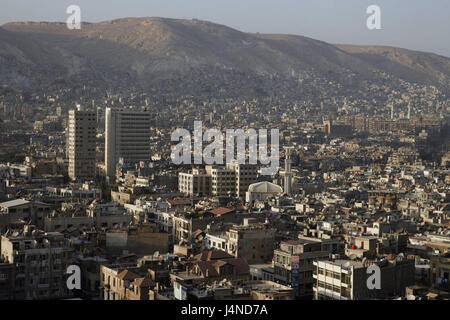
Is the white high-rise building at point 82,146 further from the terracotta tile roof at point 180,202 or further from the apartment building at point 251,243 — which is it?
the apartment building at point 251,243

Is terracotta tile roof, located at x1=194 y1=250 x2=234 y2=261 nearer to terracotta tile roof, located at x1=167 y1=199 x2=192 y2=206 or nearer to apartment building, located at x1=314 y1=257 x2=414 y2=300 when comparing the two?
apartment building, located at x1=314 y1=257 x2=414 y2=300

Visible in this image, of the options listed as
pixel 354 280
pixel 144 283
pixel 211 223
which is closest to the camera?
pixel 144 283

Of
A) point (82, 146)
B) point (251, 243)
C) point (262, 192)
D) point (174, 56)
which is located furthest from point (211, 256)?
point (174, 56)

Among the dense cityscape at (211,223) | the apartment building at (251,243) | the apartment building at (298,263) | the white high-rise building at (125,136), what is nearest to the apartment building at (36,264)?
the dense cityscape at (211,223)

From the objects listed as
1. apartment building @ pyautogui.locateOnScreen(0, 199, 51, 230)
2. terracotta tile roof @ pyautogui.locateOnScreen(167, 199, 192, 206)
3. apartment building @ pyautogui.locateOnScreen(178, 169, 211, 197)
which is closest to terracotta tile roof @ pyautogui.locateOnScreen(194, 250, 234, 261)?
apartment building @ pyautogui.locateOnScreen(0, 199, 51, 230)

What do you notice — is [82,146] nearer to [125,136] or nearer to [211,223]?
[125,136]

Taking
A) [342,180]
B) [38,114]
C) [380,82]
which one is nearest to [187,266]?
[342,180]
